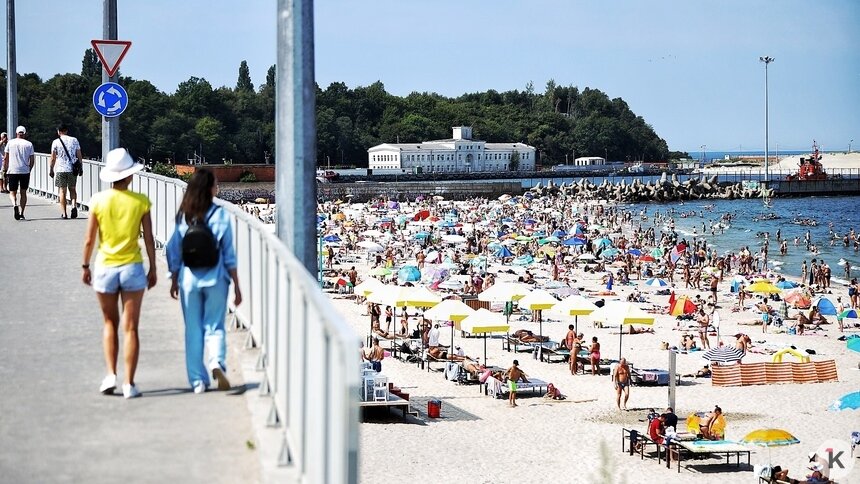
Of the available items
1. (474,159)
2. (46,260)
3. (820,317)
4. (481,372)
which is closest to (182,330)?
(46,260)

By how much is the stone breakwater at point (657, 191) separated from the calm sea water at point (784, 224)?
307cm

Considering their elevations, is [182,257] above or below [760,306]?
above

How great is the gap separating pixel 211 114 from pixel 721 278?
8920 cm

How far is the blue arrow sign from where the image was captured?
497 inches

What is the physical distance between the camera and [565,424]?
19.0 m

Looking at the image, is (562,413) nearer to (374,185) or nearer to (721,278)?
(721,278)

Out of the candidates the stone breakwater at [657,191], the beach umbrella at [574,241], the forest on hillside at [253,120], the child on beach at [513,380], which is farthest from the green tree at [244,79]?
the child on beach at [513,380]

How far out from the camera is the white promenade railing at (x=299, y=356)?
330cm

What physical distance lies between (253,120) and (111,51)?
11579 cm

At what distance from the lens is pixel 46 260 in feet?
38.0

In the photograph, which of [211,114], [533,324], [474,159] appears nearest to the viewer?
[533,324]

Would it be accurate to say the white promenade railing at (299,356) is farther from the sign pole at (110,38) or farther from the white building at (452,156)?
the white building at (452,156)

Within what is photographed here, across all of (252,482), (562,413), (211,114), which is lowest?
(562,413)

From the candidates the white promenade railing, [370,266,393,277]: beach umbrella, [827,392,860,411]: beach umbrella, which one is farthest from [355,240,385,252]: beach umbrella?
the white promenade railing
